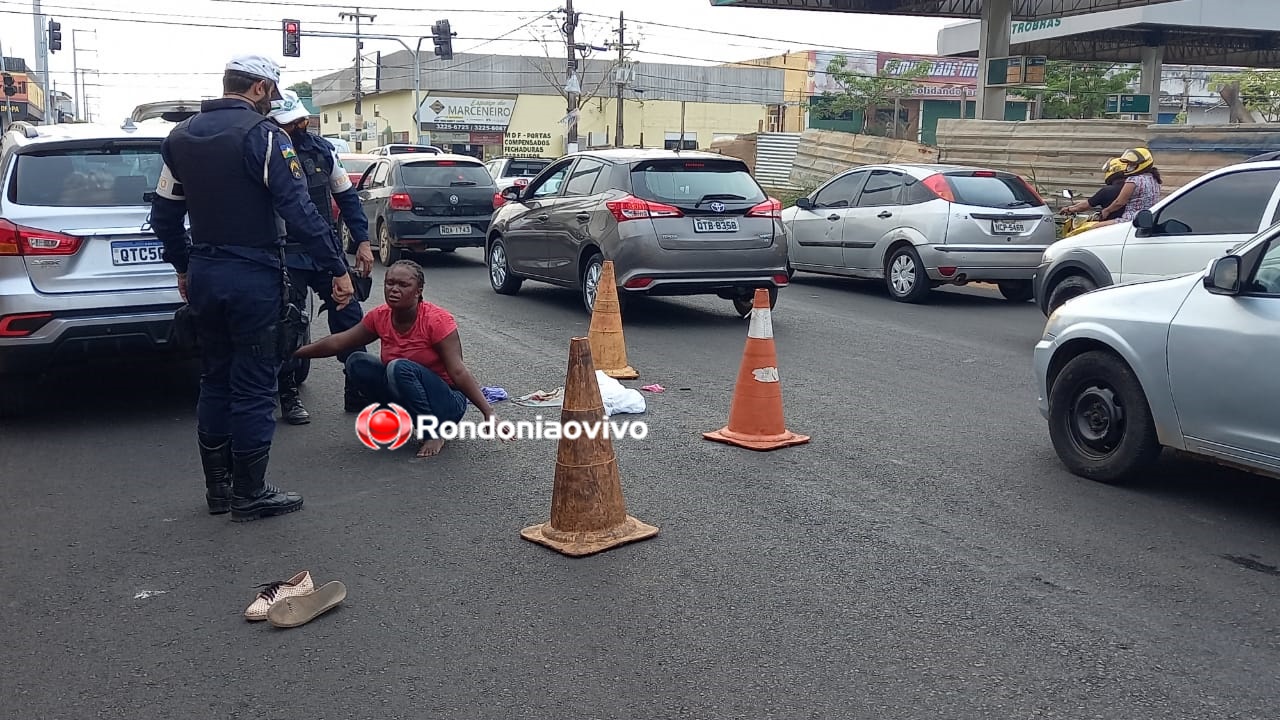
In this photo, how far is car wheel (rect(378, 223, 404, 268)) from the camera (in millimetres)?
15688

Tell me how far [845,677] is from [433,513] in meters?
2.23

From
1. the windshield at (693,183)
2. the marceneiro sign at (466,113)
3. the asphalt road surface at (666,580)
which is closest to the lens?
the asphalt road surface at (666,580)

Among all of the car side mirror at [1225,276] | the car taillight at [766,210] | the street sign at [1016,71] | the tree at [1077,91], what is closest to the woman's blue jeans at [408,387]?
the car side mirror at [1225,276]

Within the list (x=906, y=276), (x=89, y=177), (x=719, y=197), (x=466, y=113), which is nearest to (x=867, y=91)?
(x=466, y=113)

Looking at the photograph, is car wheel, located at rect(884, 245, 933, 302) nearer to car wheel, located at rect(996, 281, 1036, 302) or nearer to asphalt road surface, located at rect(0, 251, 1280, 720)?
car wheel, located at rect(996, 281, 1036, 302)

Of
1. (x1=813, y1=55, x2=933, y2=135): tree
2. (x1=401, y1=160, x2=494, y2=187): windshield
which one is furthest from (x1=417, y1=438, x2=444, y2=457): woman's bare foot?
(x1=813, y1=55, x2=933, y2=135): tree

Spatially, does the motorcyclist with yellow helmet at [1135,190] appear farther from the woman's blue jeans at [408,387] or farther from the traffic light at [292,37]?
the traffic light at [292,37]

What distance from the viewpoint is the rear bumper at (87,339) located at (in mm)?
6176

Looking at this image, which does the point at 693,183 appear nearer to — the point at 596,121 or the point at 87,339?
the point at 87,339

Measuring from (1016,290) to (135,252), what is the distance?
9664mm

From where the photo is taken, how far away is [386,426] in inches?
243

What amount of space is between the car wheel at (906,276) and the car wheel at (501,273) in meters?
4.13

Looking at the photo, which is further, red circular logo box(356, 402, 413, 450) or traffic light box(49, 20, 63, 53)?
traffic light box(49, 20, 63, 53)

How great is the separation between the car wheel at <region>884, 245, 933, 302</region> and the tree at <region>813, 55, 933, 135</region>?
36241mm
